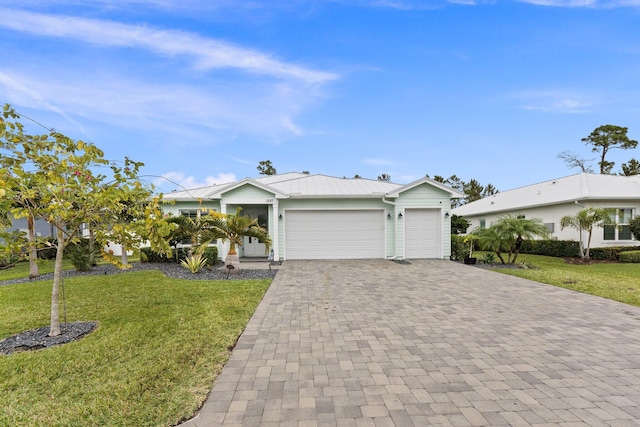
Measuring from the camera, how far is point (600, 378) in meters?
3.10

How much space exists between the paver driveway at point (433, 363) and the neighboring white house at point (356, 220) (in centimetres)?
650

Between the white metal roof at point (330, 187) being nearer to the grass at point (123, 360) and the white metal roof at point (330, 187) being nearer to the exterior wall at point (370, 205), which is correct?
the exterior wall at point (370, 205)

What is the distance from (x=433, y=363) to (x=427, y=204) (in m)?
10.5

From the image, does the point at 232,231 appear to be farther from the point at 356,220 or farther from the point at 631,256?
the point at 631,256

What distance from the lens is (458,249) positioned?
13117mm

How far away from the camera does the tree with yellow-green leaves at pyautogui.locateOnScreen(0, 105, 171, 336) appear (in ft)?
12.2

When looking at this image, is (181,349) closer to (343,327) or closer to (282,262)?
(343,327)

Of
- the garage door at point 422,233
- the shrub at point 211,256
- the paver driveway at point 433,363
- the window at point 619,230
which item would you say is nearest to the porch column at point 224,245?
the shrub at point 211,256

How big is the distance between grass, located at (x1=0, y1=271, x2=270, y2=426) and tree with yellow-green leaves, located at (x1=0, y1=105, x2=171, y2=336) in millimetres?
1163

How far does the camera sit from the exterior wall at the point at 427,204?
42.7 feet

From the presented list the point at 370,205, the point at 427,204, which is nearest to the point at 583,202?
the point at 427,204

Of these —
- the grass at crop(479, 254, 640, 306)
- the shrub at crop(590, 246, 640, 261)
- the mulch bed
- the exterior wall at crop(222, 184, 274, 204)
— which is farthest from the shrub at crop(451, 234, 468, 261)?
the mulch bed

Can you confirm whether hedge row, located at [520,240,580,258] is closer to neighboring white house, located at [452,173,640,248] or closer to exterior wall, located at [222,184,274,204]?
neighboring white house, located at [452,173,640,248]

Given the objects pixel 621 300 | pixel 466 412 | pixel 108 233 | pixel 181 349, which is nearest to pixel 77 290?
pixel 108 233
